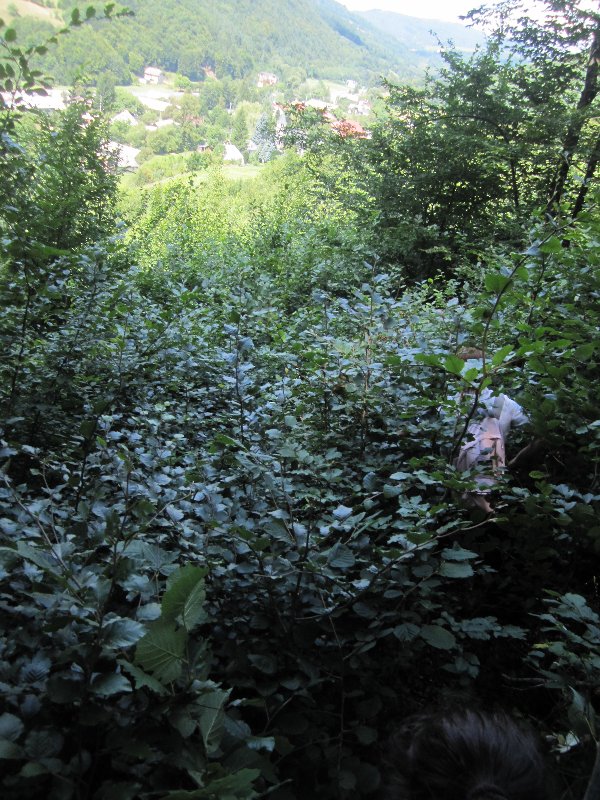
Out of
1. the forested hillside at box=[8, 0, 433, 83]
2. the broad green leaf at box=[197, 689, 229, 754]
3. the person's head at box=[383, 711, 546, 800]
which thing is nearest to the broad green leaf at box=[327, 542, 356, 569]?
the person's head at box=[383, 711, 546, 800]

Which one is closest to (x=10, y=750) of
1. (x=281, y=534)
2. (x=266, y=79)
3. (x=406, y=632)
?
(x=281, y=534)

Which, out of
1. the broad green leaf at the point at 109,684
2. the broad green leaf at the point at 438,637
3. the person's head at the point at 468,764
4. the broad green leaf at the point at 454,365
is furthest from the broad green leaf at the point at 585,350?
the broad green leaf at the point at 109,684

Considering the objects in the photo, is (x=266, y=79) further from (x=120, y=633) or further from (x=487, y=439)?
(x=120, y=633)

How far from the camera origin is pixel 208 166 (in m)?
47.6

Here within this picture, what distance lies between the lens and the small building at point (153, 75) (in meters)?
70.9

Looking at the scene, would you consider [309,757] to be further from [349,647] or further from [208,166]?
[208,166]

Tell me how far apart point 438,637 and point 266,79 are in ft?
333

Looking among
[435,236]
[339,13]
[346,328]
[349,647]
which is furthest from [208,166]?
[339,13]

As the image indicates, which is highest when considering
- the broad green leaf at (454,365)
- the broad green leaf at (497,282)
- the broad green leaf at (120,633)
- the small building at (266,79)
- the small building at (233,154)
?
the small building at (266,79)

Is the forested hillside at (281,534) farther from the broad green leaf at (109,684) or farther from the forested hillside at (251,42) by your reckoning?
the forested hillside at (251,42)

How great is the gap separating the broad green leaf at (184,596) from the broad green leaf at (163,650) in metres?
0.02

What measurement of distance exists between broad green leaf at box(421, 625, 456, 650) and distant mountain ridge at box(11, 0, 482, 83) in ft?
221

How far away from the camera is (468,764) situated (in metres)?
1.06

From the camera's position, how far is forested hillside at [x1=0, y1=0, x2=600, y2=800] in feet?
3.22
